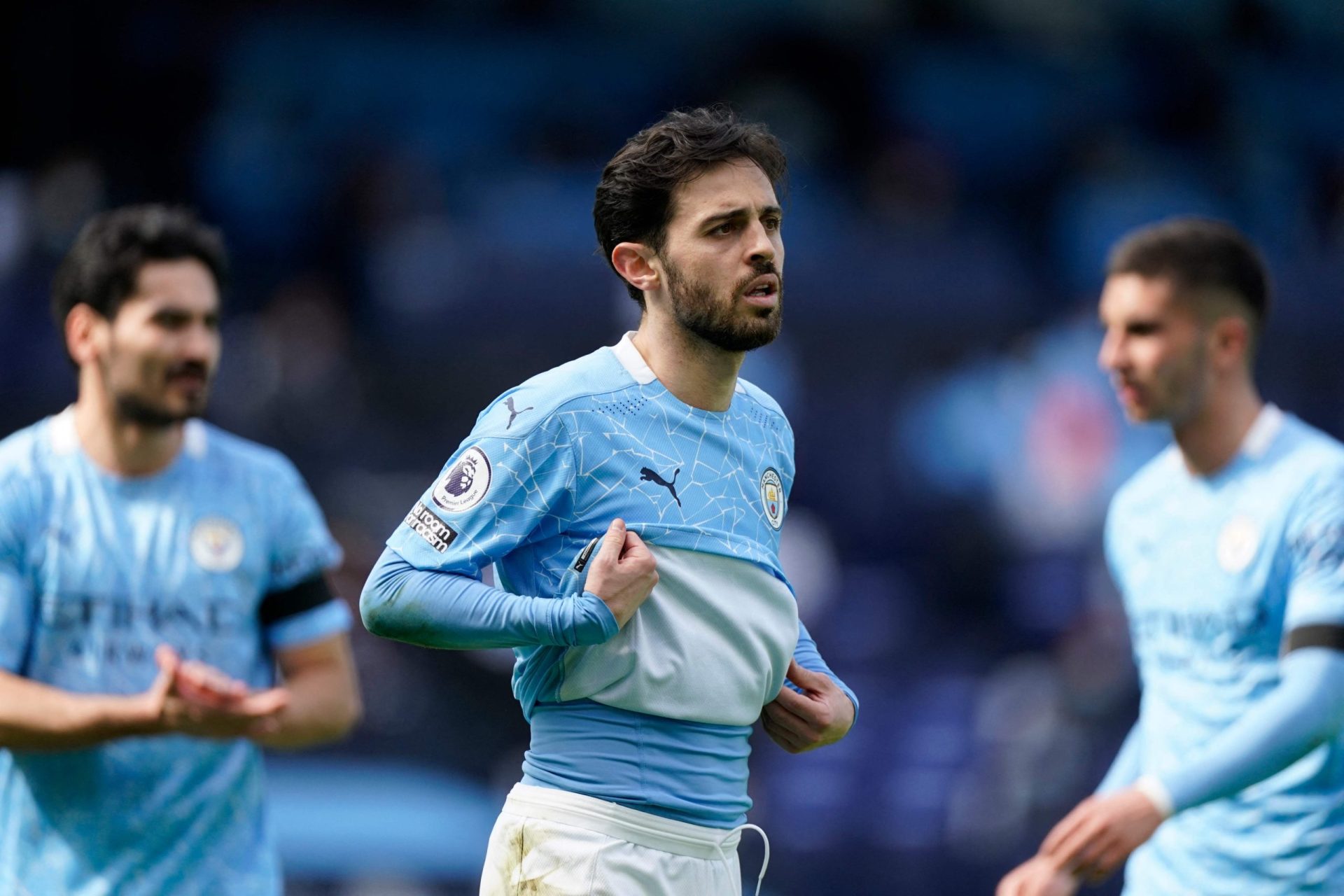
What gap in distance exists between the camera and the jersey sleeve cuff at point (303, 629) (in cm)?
500

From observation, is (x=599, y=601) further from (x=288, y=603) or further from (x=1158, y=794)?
(x=288, y=603)

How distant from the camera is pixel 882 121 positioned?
47.8ft

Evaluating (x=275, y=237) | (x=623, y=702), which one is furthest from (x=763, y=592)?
→ (x=275, y=237)

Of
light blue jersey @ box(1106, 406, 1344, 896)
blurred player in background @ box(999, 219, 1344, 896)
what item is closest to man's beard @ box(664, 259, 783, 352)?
blurred player in background @ box(999, 219, 1344, 896)

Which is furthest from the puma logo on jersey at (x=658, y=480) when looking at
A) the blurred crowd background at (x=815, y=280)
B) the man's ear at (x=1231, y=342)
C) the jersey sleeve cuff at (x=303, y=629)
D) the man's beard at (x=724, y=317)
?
the blurred crowd background at (x=815, y=280)

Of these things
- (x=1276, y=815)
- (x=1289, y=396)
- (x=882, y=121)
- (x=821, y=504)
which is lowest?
(x=1276, y=815)

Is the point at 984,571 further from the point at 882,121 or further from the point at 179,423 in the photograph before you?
the point at 179,423

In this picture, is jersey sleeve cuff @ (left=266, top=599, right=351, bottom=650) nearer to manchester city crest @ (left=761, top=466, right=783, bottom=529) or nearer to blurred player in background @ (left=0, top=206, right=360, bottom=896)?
blurred player in background @ (left=0, top=206, right=360, bottom=896)

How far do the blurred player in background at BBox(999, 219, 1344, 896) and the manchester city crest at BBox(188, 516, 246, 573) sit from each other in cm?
232

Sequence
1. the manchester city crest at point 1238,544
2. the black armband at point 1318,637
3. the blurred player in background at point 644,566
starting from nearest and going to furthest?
the blurred player in background at point 644,566
the black armband at point 1318,637
the manchester city crest at point 1238,544

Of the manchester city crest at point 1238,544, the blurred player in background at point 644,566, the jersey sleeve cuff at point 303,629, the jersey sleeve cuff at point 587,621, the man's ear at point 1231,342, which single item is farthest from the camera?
the man's ear at point 1231,342

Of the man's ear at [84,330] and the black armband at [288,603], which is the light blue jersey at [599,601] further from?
the man's ear at [84,330]

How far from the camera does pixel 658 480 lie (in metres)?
3.68

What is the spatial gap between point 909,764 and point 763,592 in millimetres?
6374
